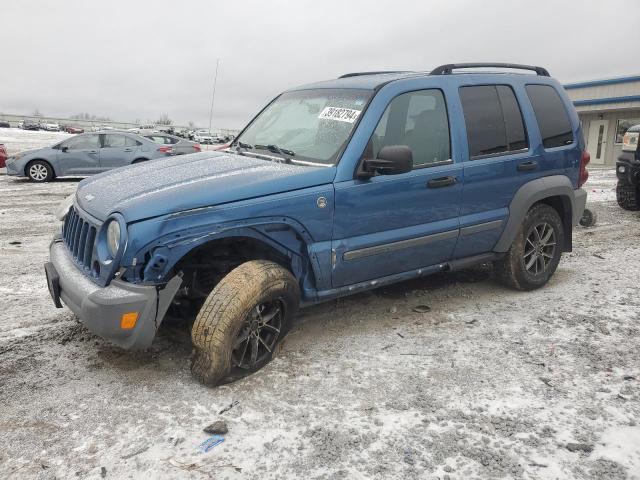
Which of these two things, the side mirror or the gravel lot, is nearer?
the gravel lot

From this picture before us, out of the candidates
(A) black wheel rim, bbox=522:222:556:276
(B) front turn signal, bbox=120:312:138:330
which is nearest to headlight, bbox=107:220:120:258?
(B) front turn signal, bbox=120:312:138:330

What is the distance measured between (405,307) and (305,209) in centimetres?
162

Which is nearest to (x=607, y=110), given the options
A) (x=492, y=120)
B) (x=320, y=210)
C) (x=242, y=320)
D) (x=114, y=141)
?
(x=114, y=141)

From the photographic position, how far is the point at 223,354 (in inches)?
120

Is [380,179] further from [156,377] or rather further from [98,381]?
[98,381]

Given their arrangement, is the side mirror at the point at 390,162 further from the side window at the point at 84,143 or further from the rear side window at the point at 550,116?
the side window at the point at 84,143

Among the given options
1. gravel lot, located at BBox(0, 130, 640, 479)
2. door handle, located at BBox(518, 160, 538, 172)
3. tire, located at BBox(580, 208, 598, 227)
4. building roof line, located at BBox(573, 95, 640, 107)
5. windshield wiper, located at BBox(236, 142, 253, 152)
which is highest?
building roof line, located at BBox(573, 95, 640, 107)

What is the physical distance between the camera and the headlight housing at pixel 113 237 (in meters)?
2.92

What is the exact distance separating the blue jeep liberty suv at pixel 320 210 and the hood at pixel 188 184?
1cm

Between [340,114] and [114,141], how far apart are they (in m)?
11.6

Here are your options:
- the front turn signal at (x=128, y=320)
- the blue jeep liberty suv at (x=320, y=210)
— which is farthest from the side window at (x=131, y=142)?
the front turn signal at (x=128, y=320)

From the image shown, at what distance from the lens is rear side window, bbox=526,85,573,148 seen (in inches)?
185

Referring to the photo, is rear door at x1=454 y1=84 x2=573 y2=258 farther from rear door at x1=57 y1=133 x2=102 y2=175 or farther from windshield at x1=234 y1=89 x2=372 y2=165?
rear door at x1=57 y1=133 x2=102 y2=175

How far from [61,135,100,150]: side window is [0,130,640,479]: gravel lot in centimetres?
1005
